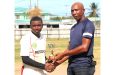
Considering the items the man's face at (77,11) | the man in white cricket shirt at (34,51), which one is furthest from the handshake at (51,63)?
the man's face at (77,11)

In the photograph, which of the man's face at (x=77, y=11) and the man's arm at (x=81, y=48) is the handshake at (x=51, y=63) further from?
the man's face at (x=77, y=11)

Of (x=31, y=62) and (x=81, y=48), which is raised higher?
(x=81, y=48)

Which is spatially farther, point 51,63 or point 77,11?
point 51,63

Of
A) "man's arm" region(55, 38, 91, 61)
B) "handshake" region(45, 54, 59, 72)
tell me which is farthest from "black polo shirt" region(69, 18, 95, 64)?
"handshake" region(45, 54, 59, 72)

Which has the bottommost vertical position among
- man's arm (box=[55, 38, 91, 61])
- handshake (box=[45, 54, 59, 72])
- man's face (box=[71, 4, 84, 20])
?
handshake (box=[45, 54, 59, 72])

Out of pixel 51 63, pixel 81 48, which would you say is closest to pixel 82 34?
pixel 81 48

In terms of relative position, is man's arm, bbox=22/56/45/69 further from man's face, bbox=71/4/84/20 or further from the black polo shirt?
man's face, bbox=71/4/84/20

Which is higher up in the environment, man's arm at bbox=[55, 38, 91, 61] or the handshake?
man's arm at bbox=[55, 38, 91, 61]

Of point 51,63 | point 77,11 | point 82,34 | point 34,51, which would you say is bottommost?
point 51,63

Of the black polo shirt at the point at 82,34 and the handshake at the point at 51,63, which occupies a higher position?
the black polo shirt at the point at 82,34

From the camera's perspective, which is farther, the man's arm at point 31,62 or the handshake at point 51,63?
the handshake at point 51,63

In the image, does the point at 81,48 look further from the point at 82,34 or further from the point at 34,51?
the point at 34,51
